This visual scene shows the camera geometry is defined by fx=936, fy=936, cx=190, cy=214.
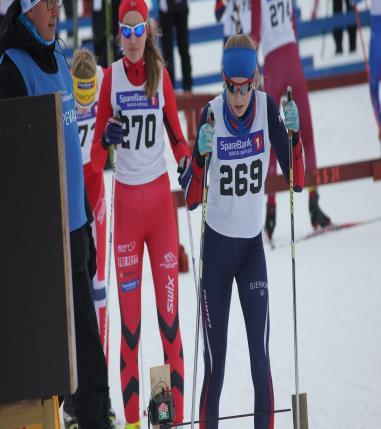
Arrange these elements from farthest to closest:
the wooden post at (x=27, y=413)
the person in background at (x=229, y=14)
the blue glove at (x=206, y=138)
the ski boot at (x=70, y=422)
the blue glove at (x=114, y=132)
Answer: the person in background at (x=229, y=14) → the ski boot at (x=70, y=422) → the blue glove at (x=114, y=132) → the blue glove at (x=206, y=138) → the wooden post at (x=27, y=413)

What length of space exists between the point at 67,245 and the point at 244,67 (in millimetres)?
1566

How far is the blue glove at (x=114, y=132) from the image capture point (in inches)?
181

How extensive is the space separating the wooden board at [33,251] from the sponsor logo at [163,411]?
1.49m

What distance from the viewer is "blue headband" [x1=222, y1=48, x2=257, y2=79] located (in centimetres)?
416

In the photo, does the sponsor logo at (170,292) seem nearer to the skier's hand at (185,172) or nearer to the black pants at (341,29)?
the skier's hand at (185,172)

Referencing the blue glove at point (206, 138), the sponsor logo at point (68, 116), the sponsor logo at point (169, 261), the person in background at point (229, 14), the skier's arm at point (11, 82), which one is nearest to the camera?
the skier's arm at point (11, 82)

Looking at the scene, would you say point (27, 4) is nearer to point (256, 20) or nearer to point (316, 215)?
point (256, 20)

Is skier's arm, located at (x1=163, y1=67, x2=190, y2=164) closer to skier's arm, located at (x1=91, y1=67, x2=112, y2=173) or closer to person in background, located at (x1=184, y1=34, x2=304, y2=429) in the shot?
skier's arm, located at (x1=91, y1=67, x2=112, y2=173)

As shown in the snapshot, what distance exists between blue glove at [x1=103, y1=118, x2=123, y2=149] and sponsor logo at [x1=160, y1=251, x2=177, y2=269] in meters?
0.63

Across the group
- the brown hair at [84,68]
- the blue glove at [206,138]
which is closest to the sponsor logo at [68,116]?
the blue glove at [206,138]

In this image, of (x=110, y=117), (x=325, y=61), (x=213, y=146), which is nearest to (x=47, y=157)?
(x=213, y=146)

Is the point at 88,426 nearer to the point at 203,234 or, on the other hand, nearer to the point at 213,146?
the point at 203,234

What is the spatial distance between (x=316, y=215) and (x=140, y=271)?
3.54m

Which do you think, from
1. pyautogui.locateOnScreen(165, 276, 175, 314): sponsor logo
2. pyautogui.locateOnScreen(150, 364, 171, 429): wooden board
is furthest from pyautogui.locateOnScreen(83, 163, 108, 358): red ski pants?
pyautogui.locateOnScreen(150, 364, 171, 429): wooden board
